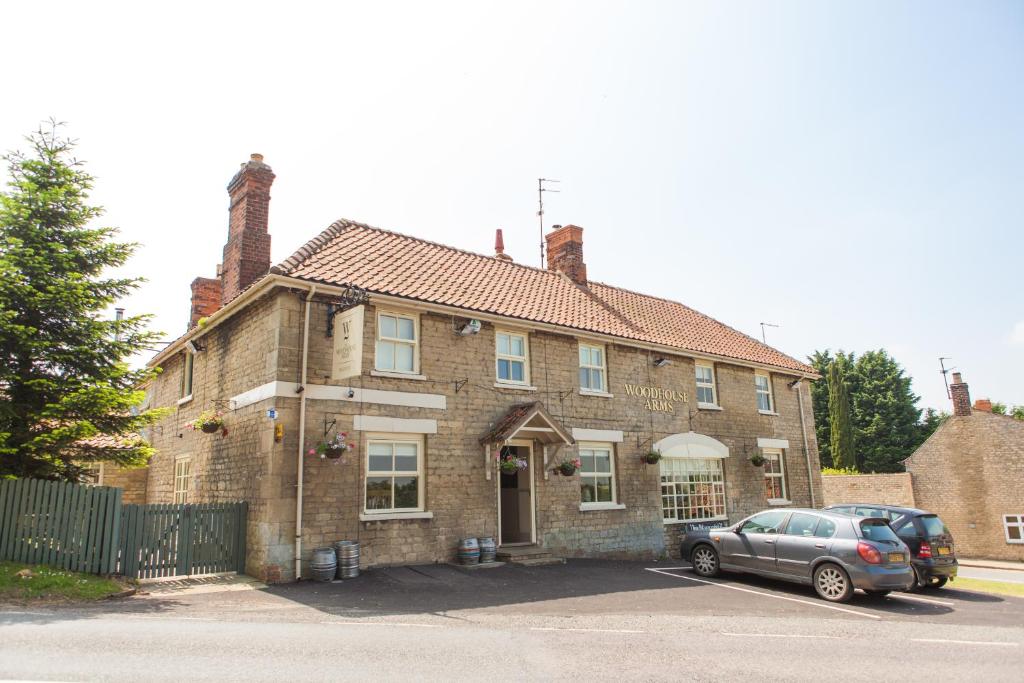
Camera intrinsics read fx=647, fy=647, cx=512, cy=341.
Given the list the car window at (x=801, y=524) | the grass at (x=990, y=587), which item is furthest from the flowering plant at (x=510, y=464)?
the grass at (x=990, y=587)

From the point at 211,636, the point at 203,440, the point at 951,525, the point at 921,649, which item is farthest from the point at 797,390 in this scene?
the point at 211,636

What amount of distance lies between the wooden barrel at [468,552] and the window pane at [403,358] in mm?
3792

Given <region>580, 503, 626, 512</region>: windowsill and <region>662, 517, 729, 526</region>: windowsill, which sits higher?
<region>580, 503, 626, 512</region>: windowsill

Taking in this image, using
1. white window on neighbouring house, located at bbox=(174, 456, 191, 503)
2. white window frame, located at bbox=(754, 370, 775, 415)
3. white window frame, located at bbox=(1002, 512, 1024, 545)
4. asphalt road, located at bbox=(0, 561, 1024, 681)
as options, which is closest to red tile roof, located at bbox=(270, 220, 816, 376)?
white window frame, located at bbox=(754, 370, 775, 415)

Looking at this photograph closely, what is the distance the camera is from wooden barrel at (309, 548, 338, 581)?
1155cm

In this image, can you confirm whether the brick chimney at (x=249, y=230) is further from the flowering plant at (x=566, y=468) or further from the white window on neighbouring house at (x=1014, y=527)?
the white window on neighbouring house at (x=1014, y=527)

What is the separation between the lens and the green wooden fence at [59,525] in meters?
10.9

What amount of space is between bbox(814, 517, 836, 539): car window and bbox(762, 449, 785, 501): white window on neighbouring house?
9.76 meters

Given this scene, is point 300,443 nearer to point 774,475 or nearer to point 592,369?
point 592,369

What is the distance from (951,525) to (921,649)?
26.1 m

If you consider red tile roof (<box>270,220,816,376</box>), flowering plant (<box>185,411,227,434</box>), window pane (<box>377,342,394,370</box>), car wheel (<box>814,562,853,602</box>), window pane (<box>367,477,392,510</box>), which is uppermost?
red tile roof (<box>270,220,816,376</box>)

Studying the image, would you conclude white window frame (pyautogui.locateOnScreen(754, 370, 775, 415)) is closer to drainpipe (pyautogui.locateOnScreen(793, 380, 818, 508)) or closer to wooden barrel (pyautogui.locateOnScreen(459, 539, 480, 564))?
drainpipe (pyautogui.locateOnScreen(793, 380, 818, 508))

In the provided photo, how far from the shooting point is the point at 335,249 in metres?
14.7

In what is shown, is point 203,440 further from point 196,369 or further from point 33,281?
point 33,281
